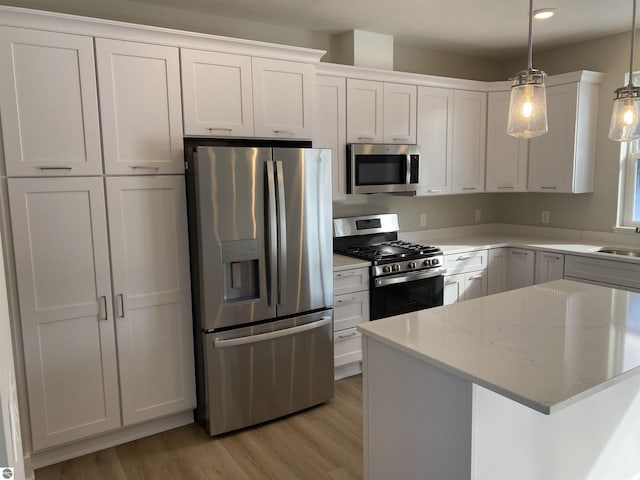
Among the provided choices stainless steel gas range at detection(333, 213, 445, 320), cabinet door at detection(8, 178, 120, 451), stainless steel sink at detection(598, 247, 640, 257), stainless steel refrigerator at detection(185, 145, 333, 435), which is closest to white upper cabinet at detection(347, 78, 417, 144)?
stainless steel gas range at detection(333, 213, 445, 320)

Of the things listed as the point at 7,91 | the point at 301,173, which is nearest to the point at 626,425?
the point at 301,173

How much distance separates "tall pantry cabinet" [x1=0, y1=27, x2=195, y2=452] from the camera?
7.82 ft

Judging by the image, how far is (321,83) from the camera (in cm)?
346

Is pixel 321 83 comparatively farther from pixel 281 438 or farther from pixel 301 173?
pixel 281 438

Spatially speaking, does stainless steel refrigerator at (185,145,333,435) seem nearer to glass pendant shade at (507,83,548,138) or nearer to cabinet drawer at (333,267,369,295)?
cabinet drawer at (333,267,369,295)

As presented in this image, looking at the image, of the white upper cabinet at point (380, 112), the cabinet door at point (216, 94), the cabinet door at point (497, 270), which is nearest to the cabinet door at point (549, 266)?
the cabinet door at point (497, 270)

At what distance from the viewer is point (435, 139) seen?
4109 mm

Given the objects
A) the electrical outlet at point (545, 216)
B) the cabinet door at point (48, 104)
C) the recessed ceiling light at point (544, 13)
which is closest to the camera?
the cabinet door at point (48, 104)

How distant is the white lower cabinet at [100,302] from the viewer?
2449mm

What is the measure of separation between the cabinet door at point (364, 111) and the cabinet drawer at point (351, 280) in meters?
0.99

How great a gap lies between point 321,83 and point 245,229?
133 cm

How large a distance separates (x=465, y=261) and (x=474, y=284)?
0.25 metres

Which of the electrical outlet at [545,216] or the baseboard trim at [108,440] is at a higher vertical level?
the electrical outlet at [545,216]

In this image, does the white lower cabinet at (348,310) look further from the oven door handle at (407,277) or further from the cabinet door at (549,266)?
the cabinet door at (549,266)
